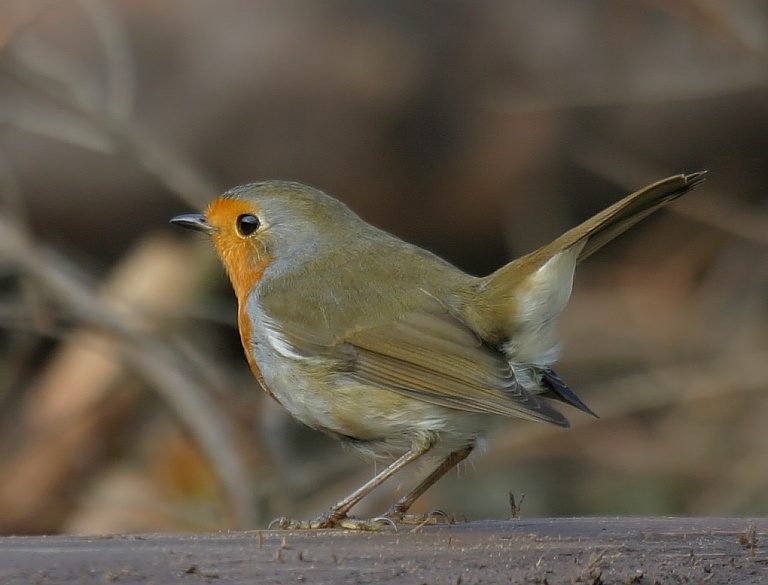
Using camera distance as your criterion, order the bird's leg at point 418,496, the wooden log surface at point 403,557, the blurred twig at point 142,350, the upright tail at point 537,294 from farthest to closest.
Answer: the blurred twig at point 142,350 < the upright tail at point 537,294 < the bird's leg at point 418,496 < the wooden log surface at point 403,557

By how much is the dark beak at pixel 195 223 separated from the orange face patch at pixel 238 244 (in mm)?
16

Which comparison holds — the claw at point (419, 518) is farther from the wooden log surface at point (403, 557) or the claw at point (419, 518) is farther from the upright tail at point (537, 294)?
the upright tail at point (537, 294)

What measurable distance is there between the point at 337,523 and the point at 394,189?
172 inches

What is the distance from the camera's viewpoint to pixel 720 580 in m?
2.56

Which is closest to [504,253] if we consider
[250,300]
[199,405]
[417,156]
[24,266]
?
[417,156]

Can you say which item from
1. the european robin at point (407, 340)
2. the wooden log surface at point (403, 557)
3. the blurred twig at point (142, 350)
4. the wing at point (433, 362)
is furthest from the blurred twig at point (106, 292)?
Result: the wooden log surface at point (403, 557)

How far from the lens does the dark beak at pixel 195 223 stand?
418 cm

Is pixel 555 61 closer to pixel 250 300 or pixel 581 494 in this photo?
pixel 581 494

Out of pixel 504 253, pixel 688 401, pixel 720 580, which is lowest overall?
pixel 720 580

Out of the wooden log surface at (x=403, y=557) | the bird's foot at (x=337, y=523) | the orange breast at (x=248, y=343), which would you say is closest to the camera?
the wooden log surface at (x=403, y=557)

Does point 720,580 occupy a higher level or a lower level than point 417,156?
lower

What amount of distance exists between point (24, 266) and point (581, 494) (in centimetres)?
354

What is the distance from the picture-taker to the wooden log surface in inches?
94.9

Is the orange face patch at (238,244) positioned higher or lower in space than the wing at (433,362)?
higher
